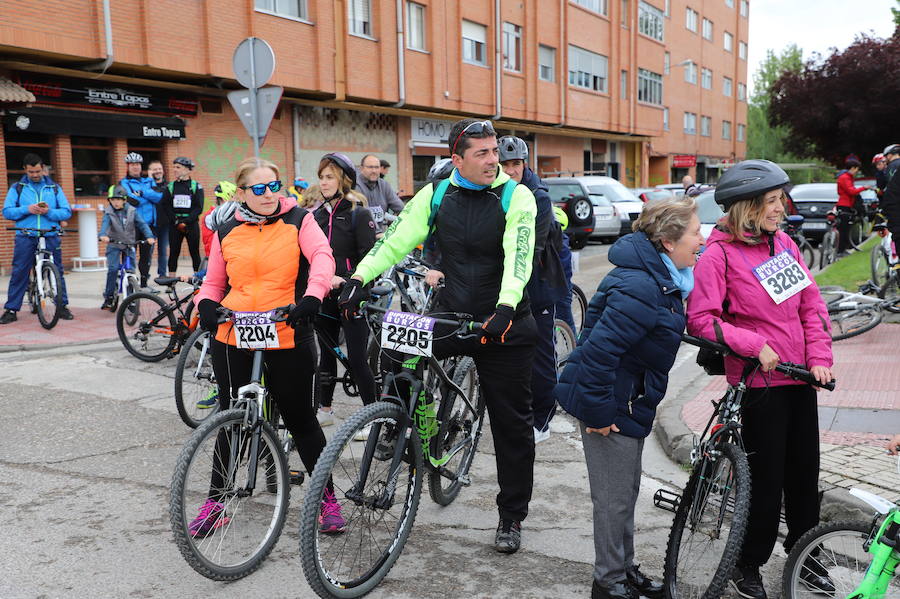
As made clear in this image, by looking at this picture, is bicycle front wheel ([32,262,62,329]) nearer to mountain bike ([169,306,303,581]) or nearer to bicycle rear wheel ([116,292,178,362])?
bicycle rear wheel ([116,292,178,362])

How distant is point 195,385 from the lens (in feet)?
19.2

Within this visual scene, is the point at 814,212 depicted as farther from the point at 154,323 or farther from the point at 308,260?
the point at 308,260

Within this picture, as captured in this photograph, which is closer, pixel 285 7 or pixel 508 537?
pixel 508 537

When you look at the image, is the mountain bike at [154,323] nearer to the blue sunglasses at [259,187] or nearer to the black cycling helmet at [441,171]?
the black cycling helmet at [441,171]

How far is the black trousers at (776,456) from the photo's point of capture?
3.37 m

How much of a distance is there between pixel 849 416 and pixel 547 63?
1138 inches

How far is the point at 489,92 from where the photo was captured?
28.6 m

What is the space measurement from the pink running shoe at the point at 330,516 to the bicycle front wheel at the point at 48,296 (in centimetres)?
737

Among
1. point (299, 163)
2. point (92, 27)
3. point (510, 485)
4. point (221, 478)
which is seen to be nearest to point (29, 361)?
point (221, 478)

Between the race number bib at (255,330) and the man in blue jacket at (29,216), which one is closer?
the race number bib at (255,330)

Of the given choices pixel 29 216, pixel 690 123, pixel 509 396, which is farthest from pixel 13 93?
pixel 690 123

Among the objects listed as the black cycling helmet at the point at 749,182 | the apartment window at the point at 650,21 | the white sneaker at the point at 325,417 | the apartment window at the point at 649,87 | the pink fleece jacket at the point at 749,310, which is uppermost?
the apartment window at the point at 650,21

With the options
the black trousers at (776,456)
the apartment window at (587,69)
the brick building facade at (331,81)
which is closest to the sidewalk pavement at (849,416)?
the black trousers at (776,456)

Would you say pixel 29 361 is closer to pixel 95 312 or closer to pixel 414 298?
pixel 95 312
